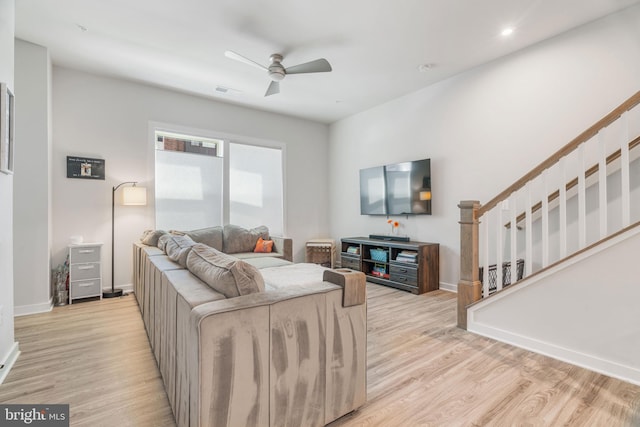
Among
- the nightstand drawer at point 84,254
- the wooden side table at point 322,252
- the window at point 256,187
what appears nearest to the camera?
the nightstand drawer at point 84,254

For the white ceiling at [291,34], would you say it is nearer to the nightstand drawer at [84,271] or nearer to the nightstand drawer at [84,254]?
the nightstand drawer at [84,254]

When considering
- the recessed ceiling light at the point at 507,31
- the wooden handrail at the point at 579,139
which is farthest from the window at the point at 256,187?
the recessed ceiling light at the point at 507,31

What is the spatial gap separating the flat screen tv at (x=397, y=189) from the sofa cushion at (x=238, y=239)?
78.3 inches

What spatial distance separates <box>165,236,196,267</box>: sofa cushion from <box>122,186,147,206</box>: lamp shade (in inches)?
71.9

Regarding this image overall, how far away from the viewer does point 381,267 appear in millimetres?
4664

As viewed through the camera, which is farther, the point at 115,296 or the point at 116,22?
the point at 115,296

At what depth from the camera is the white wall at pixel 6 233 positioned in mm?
1996

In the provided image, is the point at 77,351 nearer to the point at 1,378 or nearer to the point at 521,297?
the point at 1,378

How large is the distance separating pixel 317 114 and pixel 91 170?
12.2ft

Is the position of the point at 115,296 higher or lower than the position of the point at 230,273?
lower

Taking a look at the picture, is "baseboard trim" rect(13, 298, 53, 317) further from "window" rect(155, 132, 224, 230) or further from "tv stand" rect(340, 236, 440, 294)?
"tv stand" rect(340, 236, 440, 294)

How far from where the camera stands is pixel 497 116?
3596 mm

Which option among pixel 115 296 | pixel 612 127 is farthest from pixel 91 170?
pixel 612 127

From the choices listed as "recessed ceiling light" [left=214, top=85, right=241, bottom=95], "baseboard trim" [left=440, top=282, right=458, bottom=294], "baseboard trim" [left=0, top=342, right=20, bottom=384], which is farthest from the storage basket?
"baseboard trim" [left=0, top=342, right=20, bottom=384]
